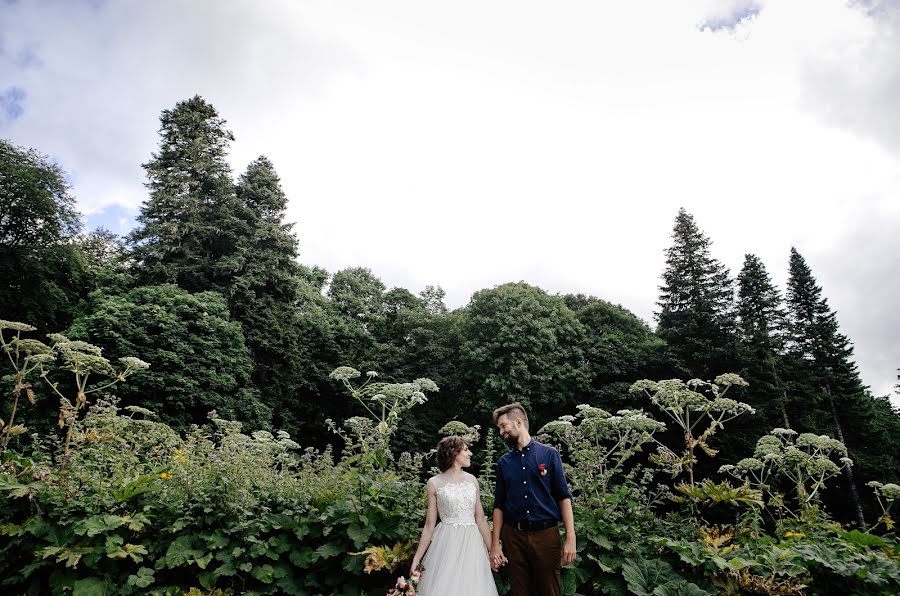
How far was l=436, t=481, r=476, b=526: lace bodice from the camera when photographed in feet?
14.9

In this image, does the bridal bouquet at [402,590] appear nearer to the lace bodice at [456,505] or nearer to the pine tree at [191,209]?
the lace bodice at [456,505]

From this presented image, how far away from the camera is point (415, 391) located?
7.16 m

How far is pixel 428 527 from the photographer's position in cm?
440

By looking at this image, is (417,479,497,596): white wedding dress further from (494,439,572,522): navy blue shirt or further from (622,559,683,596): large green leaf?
(622,559,683,596): large green leaf

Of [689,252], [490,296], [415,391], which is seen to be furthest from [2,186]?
[689,252]

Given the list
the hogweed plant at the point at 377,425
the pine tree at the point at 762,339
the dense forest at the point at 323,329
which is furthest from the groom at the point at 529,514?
the pine tree at the point at 762,339

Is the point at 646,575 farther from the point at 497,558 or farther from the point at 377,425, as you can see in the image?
the point at 377,425

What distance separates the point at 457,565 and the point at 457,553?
0.31ft

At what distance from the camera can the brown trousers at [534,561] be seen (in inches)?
157

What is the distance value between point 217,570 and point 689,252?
3155 cm

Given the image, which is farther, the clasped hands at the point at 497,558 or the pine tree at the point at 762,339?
the pine tree at the point at 762,339

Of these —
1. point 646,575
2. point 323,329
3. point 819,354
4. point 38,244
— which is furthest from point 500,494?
point 819,354

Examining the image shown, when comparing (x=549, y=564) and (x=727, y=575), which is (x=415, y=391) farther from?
(x=727, y=575)

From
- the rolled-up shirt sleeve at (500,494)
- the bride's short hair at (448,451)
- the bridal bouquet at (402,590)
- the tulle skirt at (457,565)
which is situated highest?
the bride's short hair at (448,451)
